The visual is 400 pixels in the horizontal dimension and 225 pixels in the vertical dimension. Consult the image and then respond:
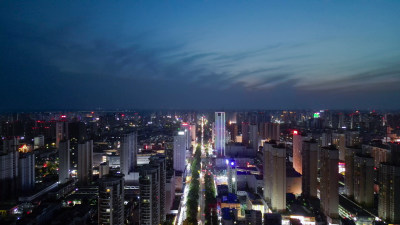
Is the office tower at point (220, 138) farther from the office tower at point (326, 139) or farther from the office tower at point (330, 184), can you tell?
the office tower at point (330, 184)

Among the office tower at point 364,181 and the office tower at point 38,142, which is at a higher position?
the office tower at point 38,142

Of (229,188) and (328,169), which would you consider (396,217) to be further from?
(229,188)

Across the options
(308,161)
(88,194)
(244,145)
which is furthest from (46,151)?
(308,161)

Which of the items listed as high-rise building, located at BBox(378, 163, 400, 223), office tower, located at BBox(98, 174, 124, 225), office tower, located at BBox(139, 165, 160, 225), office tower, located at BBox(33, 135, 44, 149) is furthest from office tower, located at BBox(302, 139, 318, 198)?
office tower, located at BBox(33, 135, 44, 149)

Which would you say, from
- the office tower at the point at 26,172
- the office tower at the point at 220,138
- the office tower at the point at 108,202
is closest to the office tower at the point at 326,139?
the office tower at the point at 220,138

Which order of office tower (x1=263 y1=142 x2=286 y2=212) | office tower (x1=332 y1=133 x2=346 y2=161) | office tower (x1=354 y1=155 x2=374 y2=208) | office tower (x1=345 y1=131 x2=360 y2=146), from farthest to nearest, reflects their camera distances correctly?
office tower (x1=332 y1=133 x2=346 y2=161), office tower (x1=345 y1=131 x2=360 y2=146), office tower (x1=354 y1=155 x2=374 y2=208), office tower (x1=263 y1=142 x2=286 y2=212)

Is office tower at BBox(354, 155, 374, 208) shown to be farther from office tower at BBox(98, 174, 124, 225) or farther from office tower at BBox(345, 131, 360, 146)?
office tower at BBox(98, 174, 124, 225)

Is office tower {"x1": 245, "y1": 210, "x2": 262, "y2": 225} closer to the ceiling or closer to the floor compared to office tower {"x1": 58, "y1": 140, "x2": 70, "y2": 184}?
closer to the floor
